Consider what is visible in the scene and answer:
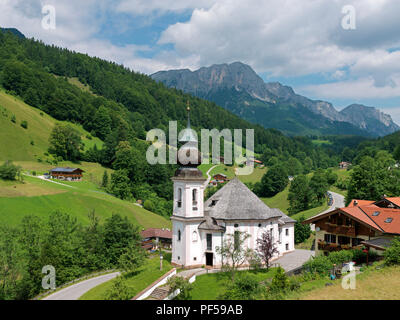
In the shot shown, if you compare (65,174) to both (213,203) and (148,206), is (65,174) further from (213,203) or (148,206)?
(213,203)

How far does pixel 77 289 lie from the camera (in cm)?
3966

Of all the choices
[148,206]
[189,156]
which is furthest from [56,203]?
[189,156]

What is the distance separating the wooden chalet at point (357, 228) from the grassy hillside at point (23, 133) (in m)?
85.7

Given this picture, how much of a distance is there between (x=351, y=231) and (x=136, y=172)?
265ft

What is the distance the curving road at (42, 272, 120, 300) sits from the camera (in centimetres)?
3697

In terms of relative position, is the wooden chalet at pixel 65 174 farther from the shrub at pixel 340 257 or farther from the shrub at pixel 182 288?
the shrub at pixel 340 257

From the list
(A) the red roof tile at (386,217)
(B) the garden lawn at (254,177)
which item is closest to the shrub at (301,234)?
(A) the red roof tile at (386,217)

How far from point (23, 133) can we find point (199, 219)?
293ft

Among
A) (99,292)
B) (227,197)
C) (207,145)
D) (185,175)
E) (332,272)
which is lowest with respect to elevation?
(99,292)

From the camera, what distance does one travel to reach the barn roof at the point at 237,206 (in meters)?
39.8

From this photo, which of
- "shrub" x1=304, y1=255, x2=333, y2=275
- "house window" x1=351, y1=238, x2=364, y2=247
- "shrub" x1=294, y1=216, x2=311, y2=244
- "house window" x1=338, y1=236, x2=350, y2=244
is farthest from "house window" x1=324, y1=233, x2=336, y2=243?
"shrub" x1=294, y1=216, x2=311, y2=244

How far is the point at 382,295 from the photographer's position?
21.0 meters
